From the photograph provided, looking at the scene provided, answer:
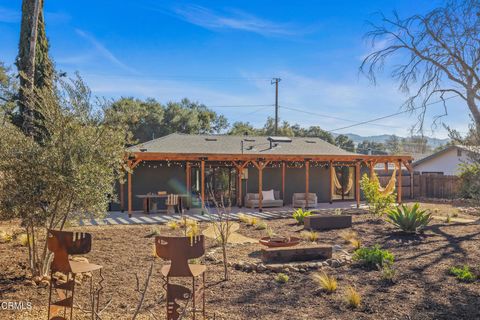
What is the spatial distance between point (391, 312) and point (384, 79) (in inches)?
474

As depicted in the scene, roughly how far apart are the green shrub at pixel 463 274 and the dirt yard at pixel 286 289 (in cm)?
13

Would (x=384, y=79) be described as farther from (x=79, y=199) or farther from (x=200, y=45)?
(x=79, y=199)

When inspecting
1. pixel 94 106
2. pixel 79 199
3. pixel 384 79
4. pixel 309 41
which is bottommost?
pixel 79 199

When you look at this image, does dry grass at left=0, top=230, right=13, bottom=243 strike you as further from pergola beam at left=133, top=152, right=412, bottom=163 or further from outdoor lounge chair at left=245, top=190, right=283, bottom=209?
outdoor lounge chair at left=245, top=190, right=283, bottom=209

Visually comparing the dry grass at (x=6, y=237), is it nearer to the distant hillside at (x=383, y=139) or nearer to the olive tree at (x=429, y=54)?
the distant hillside at (x=383, y=139)

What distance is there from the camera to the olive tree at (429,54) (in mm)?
13344

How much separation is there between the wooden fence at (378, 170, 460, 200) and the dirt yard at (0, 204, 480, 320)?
14.4 meters

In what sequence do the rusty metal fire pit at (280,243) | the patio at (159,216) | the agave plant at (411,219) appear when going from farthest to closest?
the patio at (159,216)
the agave plant at (411,219)
the rusty metal fire pit at (280,243)

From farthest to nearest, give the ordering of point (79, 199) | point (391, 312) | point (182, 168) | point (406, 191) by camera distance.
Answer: point (406, 191) < point (182, 168) < point (79, 199) < point (391, 312)

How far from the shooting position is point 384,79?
593 inches

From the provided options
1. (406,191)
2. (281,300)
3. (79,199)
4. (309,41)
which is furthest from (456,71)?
(79,199)

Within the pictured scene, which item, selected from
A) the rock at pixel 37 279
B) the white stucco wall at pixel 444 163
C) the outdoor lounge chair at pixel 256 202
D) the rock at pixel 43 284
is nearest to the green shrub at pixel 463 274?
the rock at pixel 43 284

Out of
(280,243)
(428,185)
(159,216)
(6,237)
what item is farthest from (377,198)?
(428,185)

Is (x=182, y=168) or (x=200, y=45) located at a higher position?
(x=200, y=45)
